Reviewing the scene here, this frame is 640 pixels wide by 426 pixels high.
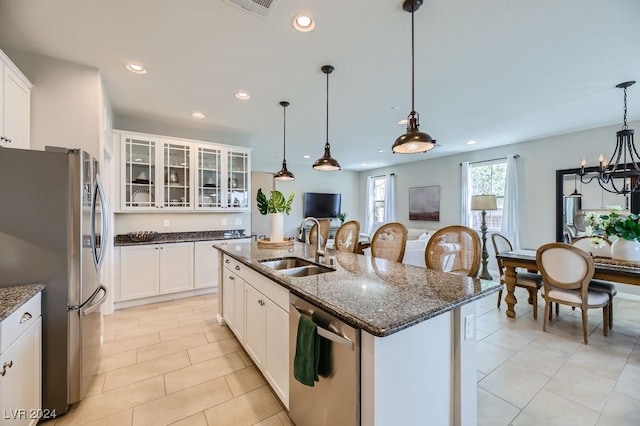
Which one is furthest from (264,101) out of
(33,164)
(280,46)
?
(33,164)

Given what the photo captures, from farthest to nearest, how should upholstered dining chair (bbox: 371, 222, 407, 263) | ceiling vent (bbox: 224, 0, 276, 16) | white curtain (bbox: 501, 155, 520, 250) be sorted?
white curtain (bbox: 501, 155, 520, 250) < upholstered dining chair (bbox: 371, 222, 407, 263) < ceiling vent (bbox: 224, 0, 276, 16)

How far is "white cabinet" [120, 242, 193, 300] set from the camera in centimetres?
361

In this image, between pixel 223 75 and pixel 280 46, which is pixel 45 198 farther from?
pixel 280 46

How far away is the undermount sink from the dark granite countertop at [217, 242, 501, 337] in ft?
0.41

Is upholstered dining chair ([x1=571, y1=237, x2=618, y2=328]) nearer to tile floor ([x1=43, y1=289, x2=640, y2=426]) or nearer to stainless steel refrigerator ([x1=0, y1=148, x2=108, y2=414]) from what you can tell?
tile floor ([x1=43, y1=289, x2=640, y2=426])

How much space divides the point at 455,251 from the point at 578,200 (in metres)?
3.96

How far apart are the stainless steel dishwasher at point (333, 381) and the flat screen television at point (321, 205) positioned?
247 inches

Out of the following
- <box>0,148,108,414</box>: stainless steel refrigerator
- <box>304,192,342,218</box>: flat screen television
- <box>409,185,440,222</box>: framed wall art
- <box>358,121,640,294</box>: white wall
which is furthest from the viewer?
<box>304,192,342,218</box>: flat screen television

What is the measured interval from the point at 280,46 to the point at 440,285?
85.3 inches

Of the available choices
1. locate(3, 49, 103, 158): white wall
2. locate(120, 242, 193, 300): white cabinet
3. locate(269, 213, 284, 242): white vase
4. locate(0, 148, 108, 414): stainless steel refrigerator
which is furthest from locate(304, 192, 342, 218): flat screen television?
locate(0, 148, 108, 414): stainless steel refrigerator

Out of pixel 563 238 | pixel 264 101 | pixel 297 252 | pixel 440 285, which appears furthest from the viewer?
pixel 563 238

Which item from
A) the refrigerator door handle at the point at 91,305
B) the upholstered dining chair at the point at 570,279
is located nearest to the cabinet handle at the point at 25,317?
the refrigerator door handle at the point at 91,305

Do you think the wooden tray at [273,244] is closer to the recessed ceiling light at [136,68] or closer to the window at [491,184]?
the recessed ceiling light at [136,68]

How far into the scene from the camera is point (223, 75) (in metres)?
2.68
